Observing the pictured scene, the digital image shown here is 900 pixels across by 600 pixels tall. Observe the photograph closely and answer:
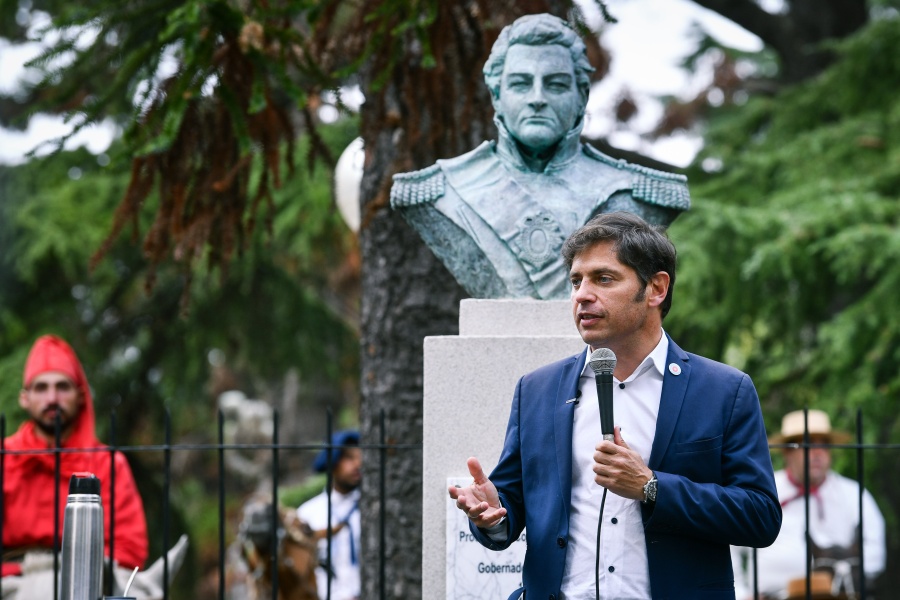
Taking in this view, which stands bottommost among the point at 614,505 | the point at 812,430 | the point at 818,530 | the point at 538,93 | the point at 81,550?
the point at 818,530

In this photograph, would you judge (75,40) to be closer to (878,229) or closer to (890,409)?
(878,229)

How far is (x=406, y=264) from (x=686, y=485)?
382 cm

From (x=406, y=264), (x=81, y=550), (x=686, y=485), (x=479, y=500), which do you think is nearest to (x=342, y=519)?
(x=406, y=264)

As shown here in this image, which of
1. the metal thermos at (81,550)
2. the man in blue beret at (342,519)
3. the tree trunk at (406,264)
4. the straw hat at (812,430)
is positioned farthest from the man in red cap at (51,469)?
the straw hat at (812,430)

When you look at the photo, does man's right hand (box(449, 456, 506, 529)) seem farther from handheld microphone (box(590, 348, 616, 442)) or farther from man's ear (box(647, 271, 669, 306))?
man's ear (box(647, 271, 669, 306))

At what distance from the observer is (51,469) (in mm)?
5902

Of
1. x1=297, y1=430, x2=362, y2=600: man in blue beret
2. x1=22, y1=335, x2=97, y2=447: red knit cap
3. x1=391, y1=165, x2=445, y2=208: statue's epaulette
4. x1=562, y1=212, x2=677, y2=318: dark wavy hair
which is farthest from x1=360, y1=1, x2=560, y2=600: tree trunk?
x1=562, y1=212, x2=677, y2=318: dark wavy hair

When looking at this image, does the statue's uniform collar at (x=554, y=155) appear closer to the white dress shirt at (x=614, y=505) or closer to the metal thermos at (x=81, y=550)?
the white dress shirt at (x=614, y=505)

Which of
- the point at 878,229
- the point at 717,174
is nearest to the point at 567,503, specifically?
the point at 878,229

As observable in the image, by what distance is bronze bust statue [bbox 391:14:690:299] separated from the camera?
480cm

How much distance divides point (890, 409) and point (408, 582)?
Answer: 3.77 m

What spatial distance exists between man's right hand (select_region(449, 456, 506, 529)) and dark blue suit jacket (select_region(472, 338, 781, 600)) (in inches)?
5.6

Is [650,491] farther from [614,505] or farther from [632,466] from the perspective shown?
[614,505]

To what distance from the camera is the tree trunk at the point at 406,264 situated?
6289 millimetres
